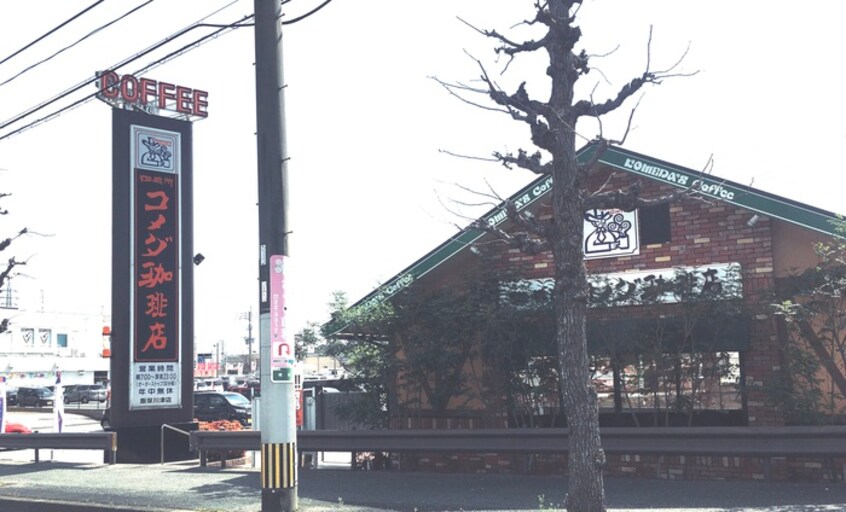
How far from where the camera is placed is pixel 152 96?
64.4 feet

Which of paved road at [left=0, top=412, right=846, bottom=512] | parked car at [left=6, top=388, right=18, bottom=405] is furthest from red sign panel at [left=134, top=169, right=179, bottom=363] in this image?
parked car at [left=6, top=388, right=18, bottom=405]

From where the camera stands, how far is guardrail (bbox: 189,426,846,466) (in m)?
10.6

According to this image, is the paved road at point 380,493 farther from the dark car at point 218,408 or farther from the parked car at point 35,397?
the parked car at point 35,397

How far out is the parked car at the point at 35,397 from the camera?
2240 inches

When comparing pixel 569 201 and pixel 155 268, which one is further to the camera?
pixel 155 268

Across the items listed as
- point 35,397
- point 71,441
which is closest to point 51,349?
point 35,397

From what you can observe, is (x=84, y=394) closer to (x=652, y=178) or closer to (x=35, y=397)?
(x=35, y=397)

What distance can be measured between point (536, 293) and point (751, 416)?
363 centimetres

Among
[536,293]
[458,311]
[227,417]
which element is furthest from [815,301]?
[227,417]

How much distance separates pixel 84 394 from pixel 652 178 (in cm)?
5552

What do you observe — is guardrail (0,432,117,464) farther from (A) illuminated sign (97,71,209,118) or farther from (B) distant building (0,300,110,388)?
(B) distant building (0,300,110,388)

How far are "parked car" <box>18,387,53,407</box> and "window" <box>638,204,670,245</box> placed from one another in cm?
5242

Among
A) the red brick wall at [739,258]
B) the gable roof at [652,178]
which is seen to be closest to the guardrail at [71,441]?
the gable roof at [652,178]

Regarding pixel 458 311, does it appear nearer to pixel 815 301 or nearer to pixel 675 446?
pixel 675 446
